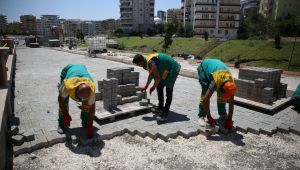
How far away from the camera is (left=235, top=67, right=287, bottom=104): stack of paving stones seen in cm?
657

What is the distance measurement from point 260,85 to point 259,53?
21.2 metres

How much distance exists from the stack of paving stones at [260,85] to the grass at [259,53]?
1370 cm

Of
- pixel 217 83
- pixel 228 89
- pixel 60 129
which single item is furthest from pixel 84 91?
pixel 228 89

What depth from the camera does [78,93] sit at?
3.81 meters

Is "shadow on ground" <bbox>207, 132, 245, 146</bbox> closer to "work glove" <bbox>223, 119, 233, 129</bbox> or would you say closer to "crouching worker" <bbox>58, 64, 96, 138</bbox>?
"work glove" <bbox>223, 119, 233, 129</bbox>

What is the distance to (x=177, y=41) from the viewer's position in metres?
40.9

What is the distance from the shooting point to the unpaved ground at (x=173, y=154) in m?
3.85

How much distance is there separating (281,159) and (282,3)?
60.5 m

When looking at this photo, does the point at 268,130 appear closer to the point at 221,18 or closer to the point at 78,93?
the point at 78,93

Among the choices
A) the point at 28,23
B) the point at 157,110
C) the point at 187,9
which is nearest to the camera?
the point at 157,110

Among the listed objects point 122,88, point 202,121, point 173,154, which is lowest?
point 173,154

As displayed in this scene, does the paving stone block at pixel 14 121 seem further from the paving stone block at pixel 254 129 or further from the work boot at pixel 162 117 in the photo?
the paving stone block at pixel 254 129

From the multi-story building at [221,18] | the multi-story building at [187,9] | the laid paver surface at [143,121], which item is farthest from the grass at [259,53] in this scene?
the multi-story building at [187,9]

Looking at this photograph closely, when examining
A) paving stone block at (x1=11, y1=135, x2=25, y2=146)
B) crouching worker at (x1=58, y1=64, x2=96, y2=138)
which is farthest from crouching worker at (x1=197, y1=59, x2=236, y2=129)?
paving stone block at (x1=11, y1=135, x2=25, y2=146)
